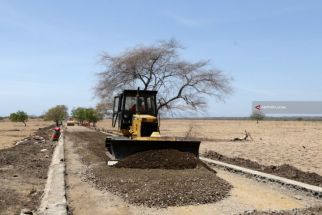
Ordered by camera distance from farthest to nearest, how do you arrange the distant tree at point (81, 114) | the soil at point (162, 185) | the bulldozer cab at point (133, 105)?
1. the distant tree at point (81, 114)
2. the bulldozer cab at point (133, 105)
3. the soil at point (162, 185)

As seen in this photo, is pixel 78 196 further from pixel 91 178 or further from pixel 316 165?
pixel 316 165

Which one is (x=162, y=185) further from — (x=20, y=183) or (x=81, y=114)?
(x=81, y=114)

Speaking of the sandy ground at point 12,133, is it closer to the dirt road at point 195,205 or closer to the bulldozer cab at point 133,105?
the bulldozer cab at point 133,105

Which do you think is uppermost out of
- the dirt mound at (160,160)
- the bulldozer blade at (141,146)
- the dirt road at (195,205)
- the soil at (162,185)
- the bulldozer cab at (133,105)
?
the bulldozer cab at (133,105)

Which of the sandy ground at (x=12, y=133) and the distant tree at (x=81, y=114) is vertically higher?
the distant tree at (x=81, y=114)

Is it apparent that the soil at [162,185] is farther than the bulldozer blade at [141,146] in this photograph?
No

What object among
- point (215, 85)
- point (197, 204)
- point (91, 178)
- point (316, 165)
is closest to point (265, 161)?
point (316, 165)

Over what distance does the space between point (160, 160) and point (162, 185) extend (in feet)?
9.02

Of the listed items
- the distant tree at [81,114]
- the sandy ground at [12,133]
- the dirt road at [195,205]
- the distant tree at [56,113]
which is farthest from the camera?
the distant tree at [56,113]

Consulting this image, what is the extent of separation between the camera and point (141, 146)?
43.1ft

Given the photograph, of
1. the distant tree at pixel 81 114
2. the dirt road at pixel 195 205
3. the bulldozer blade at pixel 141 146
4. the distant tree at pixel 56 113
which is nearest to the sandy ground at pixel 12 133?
the distant tree at pixel 81 114

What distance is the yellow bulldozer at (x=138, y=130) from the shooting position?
13.1 metres

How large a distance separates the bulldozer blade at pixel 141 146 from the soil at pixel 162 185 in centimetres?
125

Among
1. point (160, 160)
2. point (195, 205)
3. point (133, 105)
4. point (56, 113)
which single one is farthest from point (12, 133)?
point (56, 113)
